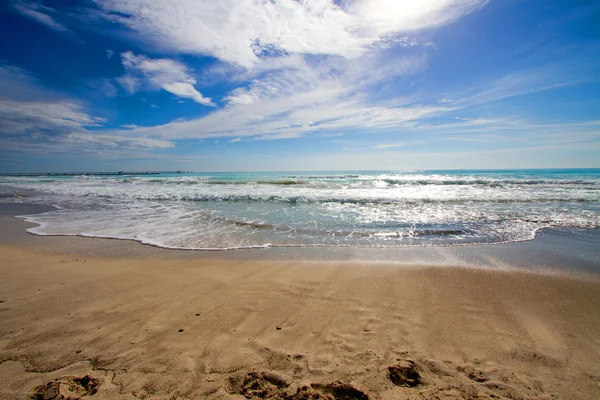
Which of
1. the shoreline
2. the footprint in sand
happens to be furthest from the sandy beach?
the shoreline

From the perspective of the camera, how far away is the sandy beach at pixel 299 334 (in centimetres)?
224

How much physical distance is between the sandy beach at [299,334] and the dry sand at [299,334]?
2 centimetres

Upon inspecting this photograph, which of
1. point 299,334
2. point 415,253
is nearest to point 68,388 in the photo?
point 299,334

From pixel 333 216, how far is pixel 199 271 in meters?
6.28

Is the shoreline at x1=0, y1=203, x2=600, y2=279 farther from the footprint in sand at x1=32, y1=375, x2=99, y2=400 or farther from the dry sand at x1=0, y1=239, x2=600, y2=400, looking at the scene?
the footprint in sand at x1=32, y1=375, x2=99, y2=400

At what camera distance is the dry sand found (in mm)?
2238

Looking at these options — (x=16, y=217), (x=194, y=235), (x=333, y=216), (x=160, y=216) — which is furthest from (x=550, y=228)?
(x=16, y=217)

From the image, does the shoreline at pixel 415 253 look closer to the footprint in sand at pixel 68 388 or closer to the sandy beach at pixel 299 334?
the sandy beach at pixel 299 334

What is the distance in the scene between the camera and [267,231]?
786cm

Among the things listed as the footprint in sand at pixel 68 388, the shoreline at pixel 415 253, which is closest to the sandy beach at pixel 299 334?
the footprint in sand at pixel 68 388

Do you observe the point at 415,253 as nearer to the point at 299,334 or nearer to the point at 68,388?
the point at 299,334

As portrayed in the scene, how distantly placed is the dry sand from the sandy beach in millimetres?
15

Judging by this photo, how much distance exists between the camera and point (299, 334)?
9.57 ft

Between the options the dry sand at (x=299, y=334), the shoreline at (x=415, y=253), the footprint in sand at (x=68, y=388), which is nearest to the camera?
the footprint in sand at (x=68, y=388)
